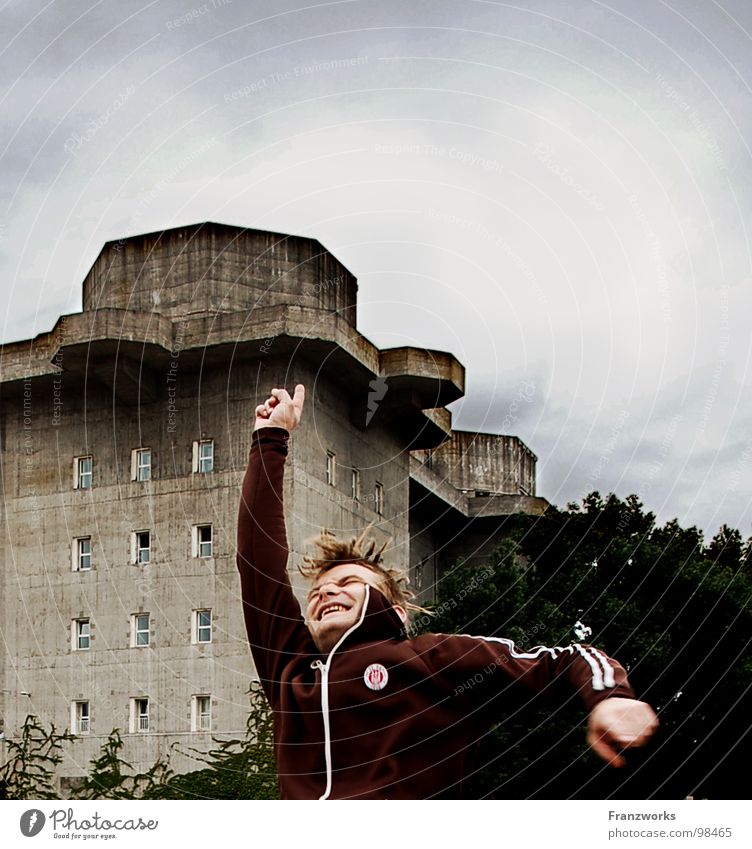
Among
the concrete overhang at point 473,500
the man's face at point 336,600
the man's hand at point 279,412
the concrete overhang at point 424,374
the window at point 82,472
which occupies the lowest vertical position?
the man's face at point 336,600

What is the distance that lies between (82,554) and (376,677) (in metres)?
14.8

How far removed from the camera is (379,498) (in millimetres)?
20672

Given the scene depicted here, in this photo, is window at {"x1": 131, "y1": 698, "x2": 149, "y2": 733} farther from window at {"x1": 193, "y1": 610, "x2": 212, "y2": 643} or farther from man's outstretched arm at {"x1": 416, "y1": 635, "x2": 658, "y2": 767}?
man's outstretched arm at {"x1": 416, "y1": 635, "x2": 658, "y2": 767}

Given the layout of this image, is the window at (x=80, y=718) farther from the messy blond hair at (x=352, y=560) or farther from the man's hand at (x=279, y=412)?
the man's hand at (x=279, y=412)

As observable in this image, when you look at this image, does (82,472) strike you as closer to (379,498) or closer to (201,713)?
(201,713)

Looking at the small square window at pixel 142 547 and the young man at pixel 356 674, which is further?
the small square window at pixel 142 547

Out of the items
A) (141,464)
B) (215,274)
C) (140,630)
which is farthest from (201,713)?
(215,274)

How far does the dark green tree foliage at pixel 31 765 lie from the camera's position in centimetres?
1491

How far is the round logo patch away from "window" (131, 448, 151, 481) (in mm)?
12774

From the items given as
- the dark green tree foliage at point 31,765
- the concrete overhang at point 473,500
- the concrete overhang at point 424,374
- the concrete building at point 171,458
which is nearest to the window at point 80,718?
the concrete building at point 171,458

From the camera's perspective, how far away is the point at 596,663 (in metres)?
5.87

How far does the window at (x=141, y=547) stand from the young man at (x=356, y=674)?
42.5ft

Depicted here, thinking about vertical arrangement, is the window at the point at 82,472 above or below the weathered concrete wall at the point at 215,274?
below
